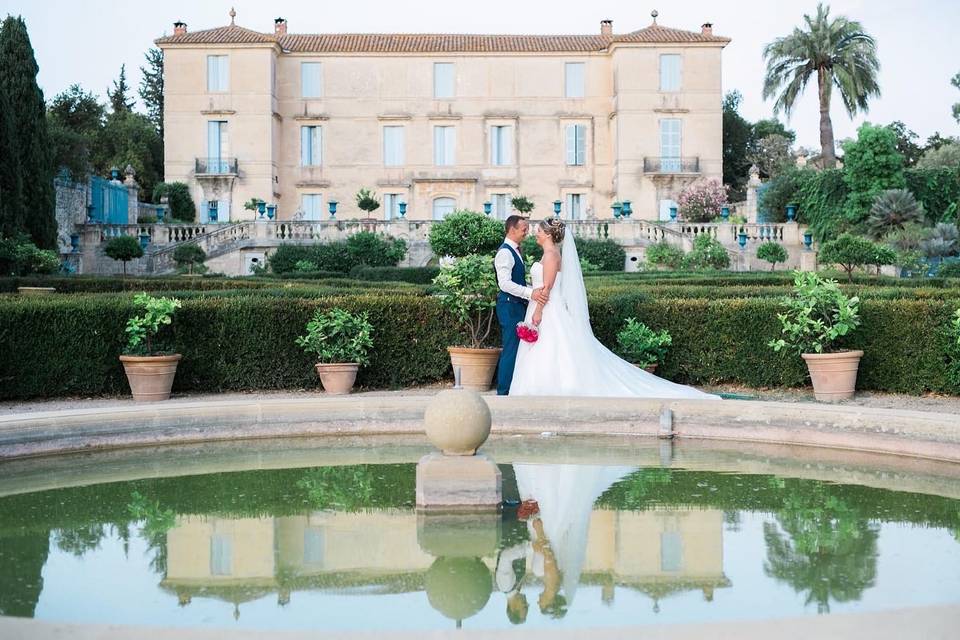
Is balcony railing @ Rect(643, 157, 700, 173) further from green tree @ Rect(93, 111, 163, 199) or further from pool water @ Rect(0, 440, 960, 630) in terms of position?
pool water @ Rect(0, 440, 960, 630)

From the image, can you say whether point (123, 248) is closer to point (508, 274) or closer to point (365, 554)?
point (508, 274)

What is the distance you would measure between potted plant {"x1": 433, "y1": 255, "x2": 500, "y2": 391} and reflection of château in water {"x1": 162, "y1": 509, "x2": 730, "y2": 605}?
3935mm

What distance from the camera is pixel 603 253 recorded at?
28.3 metres

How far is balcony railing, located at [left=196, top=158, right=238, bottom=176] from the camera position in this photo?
35750 mm

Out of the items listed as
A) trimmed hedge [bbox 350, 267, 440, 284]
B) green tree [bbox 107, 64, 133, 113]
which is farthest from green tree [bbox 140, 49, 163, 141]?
trimmed hedge [bbox 350, 267, 440, 284]

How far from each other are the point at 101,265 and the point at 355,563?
88.3ft

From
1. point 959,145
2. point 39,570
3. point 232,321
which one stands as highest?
point 959,145

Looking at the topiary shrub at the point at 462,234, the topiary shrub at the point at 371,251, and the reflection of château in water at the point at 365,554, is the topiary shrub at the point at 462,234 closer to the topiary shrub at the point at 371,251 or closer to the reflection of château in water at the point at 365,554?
the reflection of château in water at the point at 365,554

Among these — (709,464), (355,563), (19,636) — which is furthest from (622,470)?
(19,636)

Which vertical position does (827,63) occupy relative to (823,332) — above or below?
above

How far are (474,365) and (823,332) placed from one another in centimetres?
284

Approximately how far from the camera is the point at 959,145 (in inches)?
1549

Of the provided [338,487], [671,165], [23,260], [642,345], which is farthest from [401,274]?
Answer: [338,487]

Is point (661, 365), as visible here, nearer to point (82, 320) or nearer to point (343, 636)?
point (82, 320)
